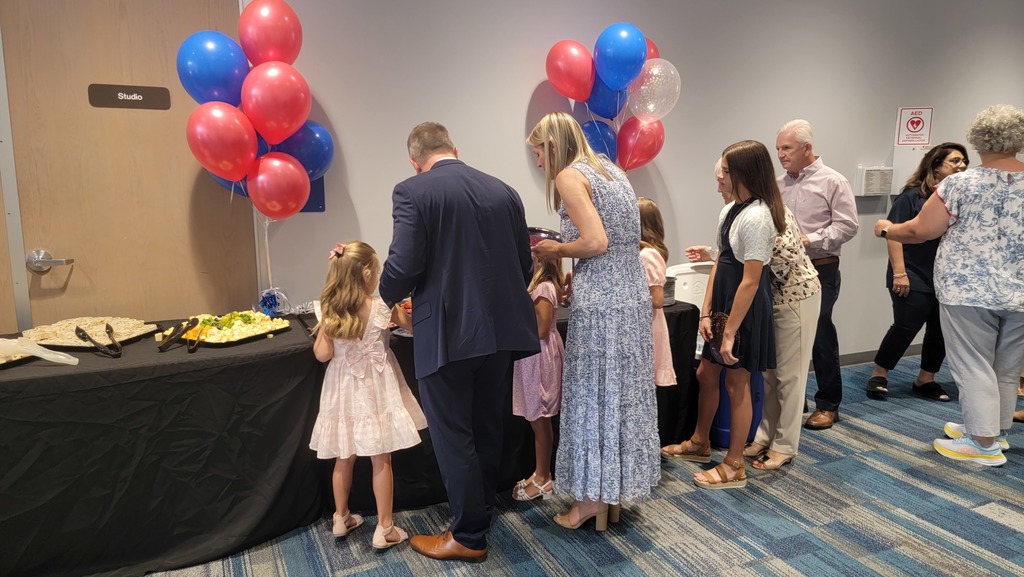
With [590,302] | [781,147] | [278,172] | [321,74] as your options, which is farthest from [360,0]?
[781,147]

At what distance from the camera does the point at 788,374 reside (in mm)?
2900

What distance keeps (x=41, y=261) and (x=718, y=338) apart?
2.80 m

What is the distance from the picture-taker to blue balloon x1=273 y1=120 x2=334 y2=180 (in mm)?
2664

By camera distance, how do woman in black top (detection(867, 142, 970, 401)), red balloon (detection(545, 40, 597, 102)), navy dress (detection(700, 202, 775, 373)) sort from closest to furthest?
1. navy dress (detection(700, 202, 775, 373))
2. red balloon (detection(545, 40, 597, 102))
3. woman in black top (detection(867, 142, 970, 401))

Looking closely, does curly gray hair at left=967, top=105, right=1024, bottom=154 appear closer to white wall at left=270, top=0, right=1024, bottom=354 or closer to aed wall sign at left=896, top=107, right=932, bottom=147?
white wall at left=270, top=0, right=1024, bottom=354

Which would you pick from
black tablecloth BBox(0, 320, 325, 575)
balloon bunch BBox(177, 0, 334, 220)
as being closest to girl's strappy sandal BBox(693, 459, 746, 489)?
black tablecloth BBox(0, 320, 325, 575)

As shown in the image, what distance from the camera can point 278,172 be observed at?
246 centimetres

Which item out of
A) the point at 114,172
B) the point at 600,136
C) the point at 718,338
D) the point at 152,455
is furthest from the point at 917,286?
the point at 114,172

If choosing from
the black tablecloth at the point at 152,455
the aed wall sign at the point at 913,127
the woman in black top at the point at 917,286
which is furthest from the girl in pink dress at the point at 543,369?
the aed wall sign at the point at 913,127

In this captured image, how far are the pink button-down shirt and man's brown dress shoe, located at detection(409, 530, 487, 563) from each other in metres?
2.30

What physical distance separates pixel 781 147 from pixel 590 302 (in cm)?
187

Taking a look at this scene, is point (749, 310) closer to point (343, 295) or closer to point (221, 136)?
point (343, 295)

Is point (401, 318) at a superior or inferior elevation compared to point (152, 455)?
superior

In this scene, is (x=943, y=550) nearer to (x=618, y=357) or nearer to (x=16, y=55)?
(x=618, y=357)
